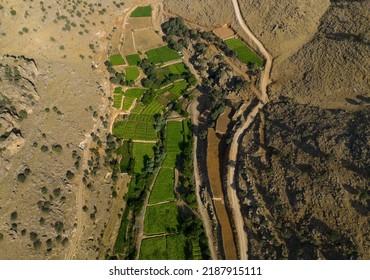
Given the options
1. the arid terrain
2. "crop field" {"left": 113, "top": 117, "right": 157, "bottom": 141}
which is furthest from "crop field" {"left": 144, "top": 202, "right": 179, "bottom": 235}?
"crop field" {"left": 113, "top": 117, "right": 157, "bottom": 141}

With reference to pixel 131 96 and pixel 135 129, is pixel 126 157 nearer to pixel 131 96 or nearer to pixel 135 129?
pixel 135 129

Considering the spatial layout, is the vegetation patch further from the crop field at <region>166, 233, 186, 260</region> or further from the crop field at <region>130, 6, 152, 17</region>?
the crop field at <region>130, 6, 152, 17</region>

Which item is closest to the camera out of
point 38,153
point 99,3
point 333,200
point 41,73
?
point 333,200

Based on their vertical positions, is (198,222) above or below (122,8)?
below

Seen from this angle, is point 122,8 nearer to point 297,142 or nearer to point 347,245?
point 297,142

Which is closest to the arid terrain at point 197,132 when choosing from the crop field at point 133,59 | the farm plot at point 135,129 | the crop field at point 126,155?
the crop field at point 126,155

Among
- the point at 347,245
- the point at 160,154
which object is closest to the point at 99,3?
the point at 160,154

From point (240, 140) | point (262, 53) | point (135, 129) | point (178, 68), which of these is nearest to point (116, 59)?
point (178, 68)
